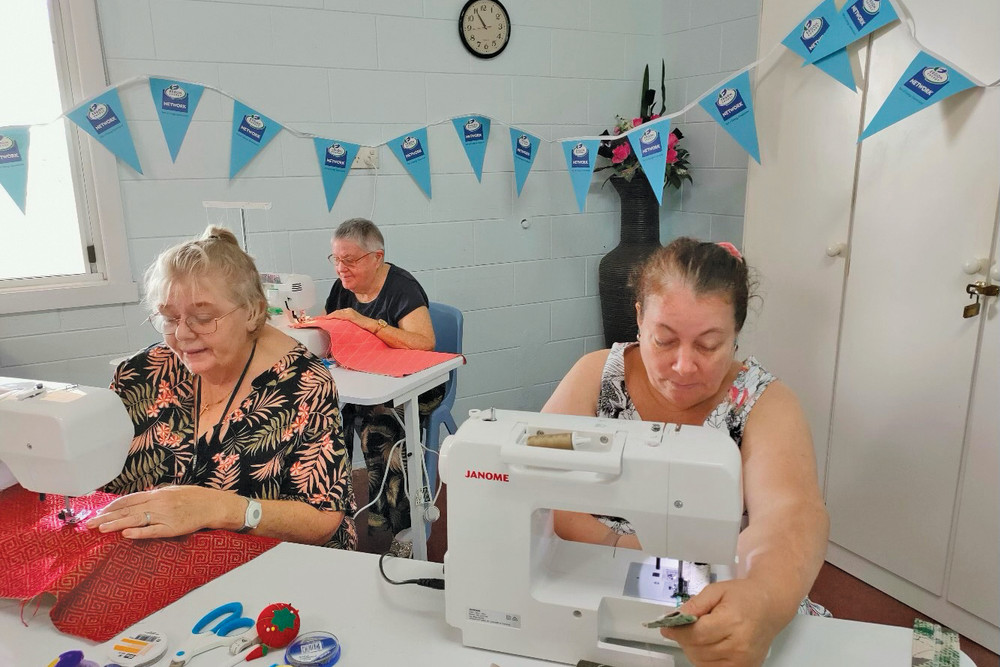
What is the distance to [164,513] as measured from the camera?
3.76 feet

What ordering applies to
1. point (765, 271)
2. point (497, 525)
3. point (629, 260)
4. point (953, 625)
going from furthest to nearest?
point (629, 260) → point (765, 271) → point (953, 625) → point (497, 525)

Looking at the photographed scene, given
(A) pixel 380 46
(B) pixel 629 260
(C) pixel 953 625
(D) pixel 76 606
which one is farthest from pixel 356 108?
(C) pixel 953 625

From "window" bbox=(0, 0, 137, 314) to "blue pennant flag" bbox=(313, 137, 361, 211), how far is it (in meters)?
0.78

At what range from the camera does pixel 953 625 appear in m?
2.20

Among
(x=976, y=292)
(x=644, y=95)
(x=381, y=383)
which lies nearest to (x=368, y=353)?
(x=381, y=383)

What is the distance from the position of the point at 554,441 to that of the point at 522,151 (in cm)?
265

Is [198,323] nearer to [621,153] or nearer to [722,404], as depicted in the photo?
[722,404]

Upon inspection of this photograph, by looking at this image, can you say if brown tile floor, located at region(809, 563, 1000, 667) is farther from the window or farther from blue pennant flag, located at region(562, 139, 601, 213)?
the window

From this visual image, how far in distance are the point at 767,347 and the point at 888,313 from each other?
0.48 metres

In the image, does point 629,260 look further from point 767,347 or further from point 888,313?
point 888,313

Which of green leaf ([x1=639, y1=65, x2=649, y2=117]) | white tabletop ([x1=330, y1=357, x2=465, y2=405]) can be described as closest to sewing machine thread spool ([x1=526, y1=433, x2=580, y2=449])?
white tabletop ([x1=330, y1=357, x2=465, y2=405])

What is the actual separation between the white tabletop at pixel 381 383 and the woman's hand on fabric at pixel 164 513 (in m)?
0.86

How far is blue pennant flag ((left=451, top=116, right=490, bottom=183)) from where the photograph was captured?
333cm

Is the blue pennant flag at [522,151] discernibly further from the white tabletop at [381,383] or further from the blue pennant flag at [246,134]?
the white tabletop at [381,383]
